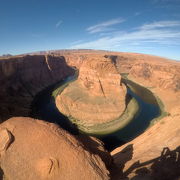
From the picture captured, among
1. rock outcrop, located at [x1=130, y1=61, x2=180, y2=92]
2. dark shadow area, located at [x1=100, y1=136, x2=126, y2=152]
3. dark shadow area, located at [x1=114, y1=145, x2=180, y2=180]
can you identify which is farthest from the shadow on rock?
rock outcrop, located at [x1=130, y1=61, x2=180, y2=92]

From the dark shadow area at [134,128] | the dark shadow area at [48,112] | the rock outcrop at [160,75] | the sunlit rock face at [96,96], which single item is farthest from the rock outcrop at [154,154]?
the rock outcrop at [160,75]

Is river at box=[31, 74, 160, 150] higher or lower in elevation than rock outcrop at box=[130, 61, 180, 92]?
lower

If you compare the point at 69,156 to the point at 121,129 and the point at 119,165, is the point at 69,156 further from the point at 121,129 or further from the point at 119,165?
the point at 121,129

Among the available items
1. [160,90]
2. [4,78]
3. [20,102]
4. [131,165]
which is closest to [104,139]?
[131,165]

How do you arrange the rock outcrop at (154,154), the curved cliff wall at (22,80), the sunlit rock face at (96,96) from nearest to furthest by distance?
the rock outcrop at (154,154), the sunlit rock face at (96,96), the curved cliff wall at (22,80)

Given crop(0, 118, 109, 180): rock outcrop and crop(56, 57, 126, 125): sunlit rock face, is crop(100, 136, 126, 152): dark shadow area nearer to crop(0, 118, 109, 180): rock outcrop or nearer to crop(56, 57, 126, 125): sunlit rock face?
crop(56, 57, 126, 125): sunlit rock face

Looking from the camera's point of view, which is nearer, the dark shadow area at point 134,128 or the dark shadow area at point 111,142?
the dark shadow area at point 111,142

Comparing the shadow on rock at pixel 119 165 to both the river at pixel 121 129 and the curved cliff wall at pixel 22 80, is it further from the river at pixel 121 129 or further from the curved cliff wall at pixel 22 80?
the curved cliff wall at pixel 22 80
